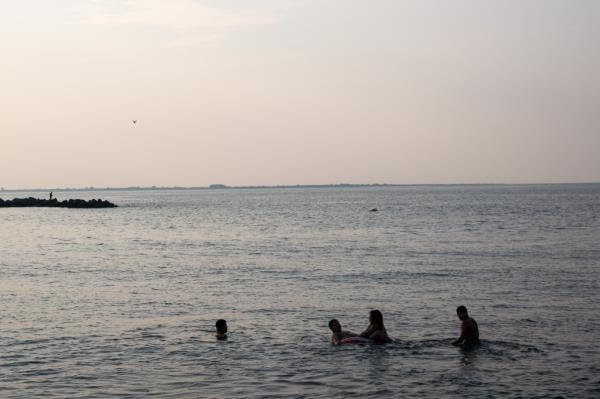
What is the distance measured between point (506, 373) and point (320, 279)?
1689cm

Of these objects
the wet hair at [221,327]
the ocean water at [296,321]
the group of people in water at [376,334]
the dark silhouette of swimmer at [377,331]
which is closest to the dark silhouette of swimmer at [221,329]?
the wet hair at [221,327]

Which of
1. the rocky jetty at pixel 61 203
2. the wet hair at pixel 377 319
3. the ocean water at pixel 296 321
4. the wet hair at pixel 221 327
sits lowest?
the ocean water at pixel 296 321

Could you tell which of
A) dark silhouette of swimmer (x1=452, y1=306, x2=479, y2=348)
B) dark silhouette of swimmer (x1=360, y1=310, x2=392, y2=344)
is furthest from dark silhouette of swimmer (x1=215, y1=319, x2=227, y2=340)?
dark silhouette of swimmer (x1=452, y1=306, x2=479, y2=348)

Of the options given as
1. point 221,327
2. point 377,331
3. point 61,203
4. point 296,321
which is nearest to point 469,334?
point 377,331

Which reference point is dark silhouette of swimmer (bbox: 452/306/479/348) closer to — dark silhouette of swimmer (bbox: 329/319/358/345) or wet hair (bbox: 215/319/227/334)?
dark silhouette of swimmer (bbox: 329/319/358/345)

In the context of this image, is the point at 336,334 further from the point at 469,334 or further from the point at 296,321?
the point at 469,334

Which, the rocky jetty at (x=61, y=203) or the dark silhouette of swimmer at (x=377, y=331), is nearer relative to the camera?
the dark silhouette of swimmer at (x=377, y=331)

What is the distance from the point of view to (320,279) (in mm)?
32812

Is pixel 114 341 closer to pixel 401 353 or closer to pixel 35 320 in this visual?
pixel 35 320

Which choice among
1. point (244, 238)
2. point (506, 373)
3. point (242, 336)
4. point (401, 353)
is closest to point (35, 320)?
point (242, 336)

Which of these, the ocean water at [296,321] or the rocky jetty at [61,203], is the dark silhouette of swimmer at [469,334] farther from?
the rocky jetty at [61,203]

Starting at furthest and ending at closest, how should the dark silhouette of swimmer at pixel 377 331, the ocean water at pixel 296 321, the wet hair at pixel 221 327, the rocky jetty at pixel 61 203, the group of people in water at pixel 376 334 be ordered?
the rocky jetty at pixel 61 203 → the wet hair at pixel 221 327 → the dark silhouette of swimmer at pixel 377 331 → the group of people in water at pixel 376 334 → the ocean water at pixel 296 321

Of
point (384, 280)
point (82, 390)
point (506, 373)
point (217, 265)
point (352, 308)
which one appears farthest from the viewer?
point (217, 265)

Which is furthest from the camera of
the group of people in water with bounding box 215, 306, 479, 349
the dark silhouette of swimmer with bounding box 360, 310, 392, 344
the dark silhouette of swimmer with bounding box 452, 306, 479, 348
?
the dark silhouette of swimmer with bounding box 360, 310, 392, 344
